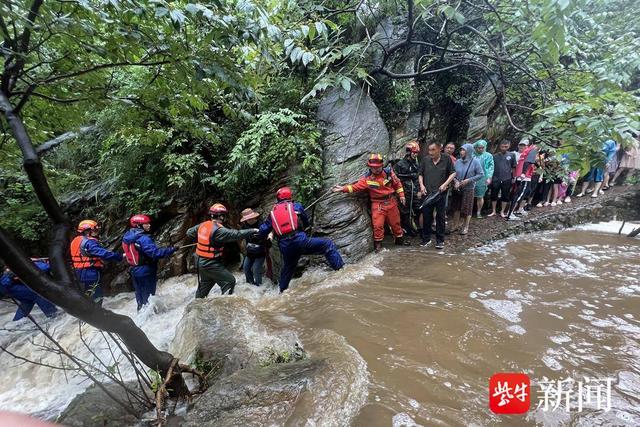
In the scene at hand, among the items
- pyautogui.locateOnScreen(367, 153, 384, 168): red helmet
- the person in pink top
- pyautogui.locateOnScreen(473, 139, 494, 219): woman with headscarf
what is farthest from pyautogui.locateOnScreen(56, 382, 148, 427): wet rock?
the person in pink top

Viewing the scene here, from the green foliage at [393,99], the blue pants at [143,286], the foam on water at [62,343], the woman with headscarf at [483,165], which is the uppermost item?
the green foliage at [393,99]

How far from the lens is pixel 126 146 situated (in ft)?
26.2

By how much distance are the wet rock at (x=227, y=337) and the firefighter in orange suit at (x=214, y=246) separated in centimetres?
133

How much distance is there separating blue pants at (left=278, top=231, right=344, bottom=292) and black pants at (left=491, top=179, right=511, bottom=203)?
487 cm

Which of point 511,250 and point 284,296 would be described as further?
point 511,250

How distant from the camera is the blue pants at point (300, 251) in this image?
5906mm

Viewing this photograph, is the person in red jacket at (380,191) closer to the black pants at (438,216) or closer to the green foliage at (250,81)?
the black pants at (438,216)

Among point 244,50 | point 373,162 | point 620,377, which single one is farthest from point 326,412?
point 373,162

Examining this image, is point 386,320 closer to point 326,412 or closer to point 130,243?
point 326,412

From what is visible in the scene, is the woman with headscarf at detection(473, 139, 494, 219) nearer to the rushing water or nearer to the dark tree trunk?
the rushing water

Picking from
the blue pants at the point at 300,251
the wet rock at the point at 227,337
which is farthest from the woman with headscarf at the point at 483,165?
the wet rock at the point at 227,337

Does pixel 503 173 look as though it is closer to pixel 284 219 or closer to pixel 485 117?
pixel 485 117

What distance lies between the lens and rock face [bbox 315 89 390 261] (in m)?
6.92

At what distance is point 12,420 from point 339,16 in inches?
371
